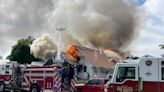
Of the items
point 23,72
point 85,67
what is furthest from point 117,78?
point 85,67

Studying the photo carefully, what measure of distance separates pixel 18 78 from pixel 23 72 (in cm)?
73

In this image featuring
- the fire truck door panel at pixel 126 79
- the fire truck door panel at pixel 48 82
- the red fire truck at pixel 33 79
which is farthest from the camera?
the fire truck door panel at pixel 48 82

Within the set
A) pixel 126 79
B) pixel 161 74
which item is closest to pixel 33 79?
pixel 126 79

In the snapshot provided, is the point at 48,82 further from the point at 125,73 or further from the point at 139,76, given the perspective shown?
the point at 139,76

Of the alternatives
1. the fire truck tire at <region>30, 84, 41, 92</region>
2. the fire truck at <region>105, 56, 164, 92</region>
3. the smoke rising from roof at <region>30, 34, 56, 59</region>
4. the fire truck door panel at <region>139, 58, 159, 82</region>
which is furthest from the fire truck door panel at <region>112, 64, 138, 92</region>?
the smoke rising from roof at <region>30, 34, 56, 59</region>

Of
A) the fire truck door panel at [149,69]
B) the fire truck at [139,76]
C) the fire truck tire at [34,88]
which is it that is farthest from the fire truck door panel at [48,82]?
the fire truck door panel at [149,69]

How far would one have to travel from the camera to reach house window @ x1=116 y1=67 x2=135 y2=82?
1633 centimetres

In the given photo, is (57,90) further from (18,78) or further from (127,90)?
(127,90)

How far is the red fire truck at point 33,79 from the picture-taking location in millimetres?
27141

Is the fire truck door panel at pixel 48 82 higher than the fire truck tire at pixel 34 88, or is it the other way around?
the fire truck door panel at pixel 48 82

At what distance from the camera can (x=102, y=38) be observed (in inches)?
2073

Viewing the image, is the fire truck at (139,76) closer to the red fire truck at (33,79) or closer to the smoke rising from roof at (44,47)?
the red fire truck at (33,79)

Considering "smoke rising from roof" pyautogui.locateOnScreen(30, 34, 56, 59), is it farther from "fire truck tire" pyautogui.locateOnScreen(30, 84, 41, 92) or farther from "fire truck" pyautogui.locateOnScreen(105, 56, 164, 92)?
"fire truck" pyautogui.locateOnScreen(105, 56, 164, 92)

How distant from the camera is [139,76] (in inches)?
636
